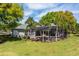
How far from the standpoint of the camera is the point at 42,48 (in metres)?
6.90

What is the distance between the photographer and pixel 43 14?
692 centimetres

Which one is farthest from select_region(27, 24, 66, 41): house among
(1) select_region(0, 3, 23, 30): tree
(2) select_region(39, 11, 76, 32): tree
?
(1) select_region(0, 3, 23, 30): tree

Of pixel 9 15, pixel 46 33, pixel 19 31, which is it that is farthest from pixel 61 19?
pixel 9 15

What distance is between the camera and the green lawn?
6.83 m

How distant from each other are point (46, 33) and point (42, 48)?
15.3 inches

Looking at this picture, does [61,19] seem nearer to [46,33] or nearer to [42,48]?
[46,33]

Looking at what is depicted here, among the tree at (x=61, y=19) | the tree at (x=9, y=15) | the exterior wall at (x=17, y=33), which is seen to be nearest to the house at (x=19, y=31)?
the exterior wall at (x=17, y=33)

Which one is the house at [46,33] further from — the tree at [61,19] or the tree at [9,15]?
the tree at [9,15]

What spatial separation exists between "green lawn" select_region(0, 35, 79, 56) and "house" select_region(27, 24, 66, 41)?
0.12 meters

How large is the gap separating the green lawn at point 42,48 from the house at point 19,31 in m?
0.19

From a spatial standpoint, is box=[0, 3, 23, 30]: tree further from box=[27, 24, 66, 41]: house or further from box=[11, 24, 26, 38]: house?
box=[27, 24, 66, 41]: house

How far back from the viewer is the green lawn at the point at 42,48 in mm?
6828

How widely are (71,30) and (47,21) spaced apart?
612 mm

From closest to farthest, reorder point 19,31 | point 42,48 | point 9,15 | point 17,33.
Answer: point 42,48 → point 19,31 → point 17,33 → point 9,15
